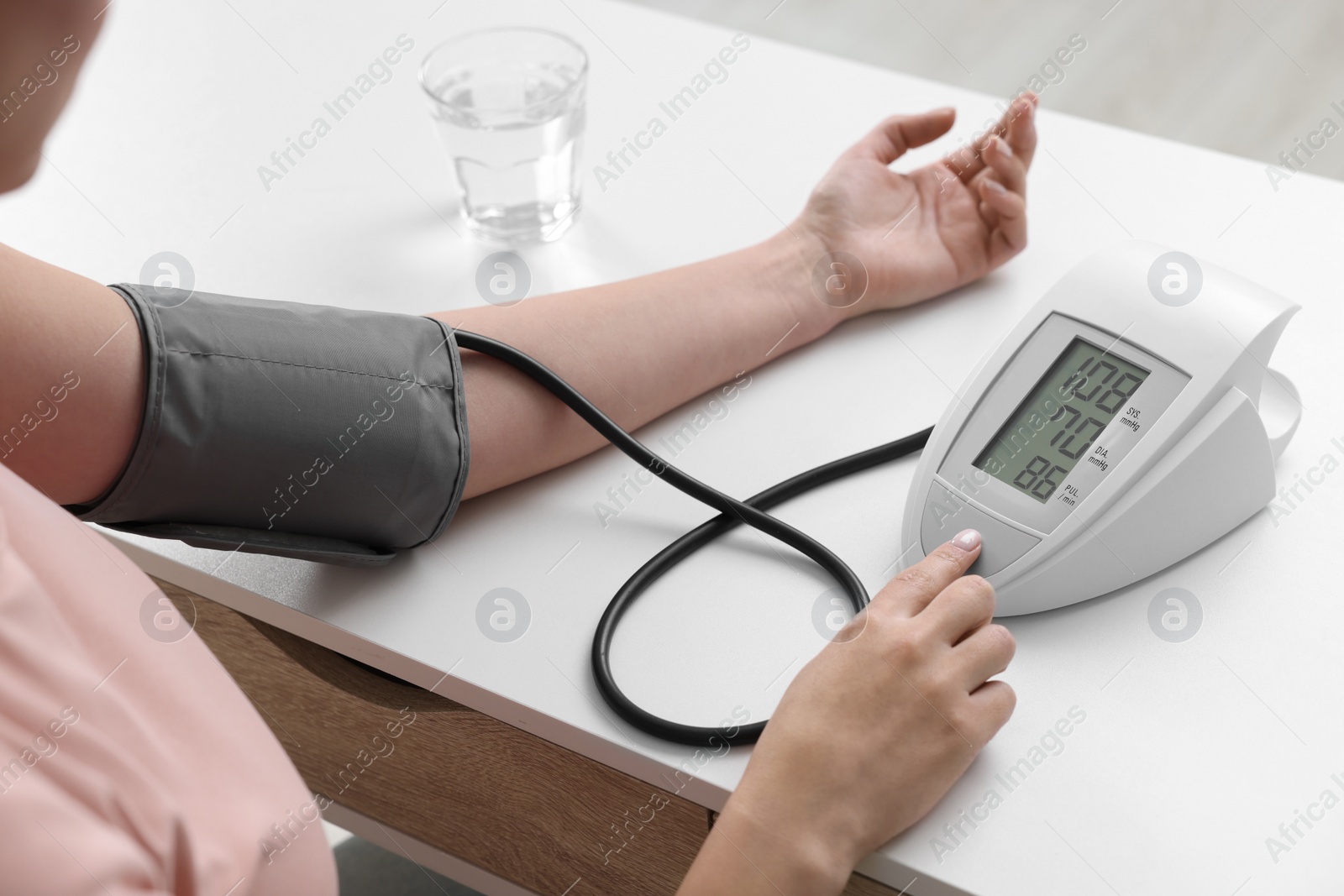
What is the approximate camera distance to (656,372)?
731 millimetres

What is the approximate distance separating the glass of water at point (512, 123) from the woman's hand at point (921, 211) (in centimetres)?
20

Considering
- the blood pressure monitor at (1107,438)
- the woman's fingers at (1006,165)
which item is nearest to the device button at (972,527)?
the blood pressure monitor at (1107,438)

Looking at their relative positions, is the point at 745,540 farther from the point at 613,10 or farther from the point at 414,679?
the point at 613,10

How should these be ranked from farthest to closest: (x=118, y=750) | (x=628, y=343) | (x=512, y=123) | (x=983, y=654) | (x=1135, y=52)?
(x=1135, y=52) < (x=512, y=123) < (x=628, y=343) < (x=983, y=654) < (x=118, y=750)

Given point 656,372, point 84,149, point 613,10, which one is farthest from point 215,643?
point 613,10

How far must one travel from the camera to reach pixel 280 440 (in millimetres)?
618

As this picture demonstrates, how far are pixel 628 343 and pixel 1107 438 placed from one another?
1.03 ft

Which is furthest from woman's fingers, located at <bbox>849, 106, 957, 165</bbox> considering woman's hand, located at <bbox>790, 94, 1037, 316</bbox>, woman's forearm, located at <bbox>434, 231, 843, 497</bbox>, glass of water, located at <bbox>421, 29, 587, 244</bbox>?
glass of water, located at <bbox>421, 29, 587, 244</bbox>

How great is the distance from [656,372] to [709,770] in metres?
0.29

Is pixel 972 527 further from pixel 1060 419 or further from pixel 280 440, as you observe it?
pixel 280 440

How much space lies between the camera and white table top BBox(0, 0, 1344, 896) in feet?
1.67

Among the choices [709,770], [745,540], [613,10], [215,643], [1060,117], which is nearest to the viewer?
[709,770]

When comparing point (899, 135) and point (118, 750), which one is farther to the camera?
point (899, 135)

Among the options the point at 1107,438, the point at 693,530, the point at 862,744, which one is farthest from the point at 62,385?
the point at 1107,438
